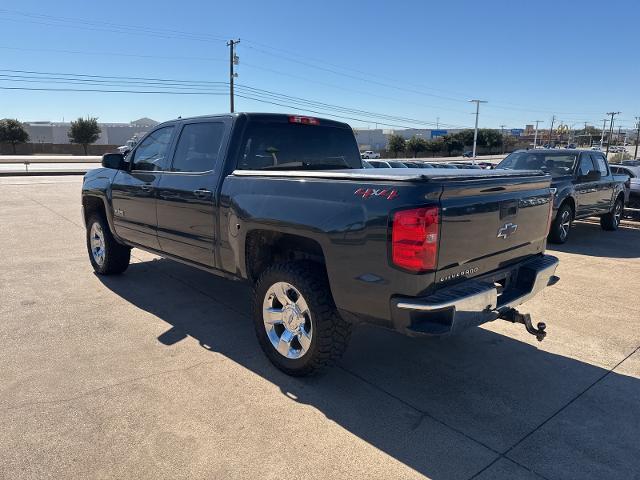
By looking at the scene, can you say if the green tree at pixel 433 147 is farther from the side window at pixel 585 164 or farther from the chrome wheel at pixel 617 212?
the side window at pixel 585 164

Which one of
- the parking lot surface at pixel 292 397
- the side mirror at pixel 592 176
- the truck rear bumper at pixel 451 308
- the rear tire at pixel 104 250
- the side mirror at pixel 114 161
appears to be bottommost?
the parking lot surface at pixel 292 397

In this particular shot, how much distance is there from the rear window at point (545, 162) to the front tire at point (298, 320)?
24.9ft

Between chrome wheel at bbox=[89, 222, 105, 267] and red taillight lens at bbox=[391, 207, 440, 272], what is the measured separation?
4662 mm

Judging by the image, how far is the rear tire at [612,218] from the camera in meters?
11.0

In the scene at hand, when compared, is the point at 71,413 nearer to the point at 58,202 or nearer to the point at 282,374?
the point at 282,374

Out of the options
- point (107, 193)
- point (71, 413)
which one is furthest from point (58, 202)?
point (71, 413)

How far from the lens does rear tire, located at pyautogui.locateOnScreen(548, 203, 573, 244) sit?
887cm

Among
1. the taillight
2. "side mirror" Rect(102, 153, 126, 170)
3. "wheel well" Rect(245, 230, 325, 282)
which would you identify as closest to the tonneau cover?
"wheel well" Rect(245, 230, 325, 282)

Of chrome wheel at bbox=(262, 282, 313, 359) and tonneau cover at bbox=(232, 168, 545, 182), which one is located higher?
tonneau cover at bbox=(232, 168, 545, 182)

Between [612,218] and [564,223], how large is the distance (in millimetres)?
2838

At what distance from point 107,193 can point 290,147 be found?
268 centimetres

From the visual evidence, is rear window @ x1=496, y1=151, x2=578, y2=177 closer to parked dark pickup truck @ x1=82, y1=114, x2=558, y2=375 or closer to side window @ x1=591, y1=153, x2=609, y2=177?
side window @ x1=591, y1=153, x2=609, y2=177

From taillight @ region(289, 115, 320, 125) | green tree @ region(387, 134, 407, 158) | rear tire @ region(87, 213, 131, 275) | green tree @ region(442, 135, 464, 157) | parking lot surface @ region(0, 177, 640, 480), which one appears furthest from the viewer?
green tree @ region(442, 135, 464, 157)

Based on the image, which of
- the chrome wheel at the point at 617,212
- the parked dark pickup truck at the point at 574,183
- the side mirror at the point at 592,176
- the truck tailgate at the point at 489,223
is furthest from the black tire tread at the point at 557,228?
the truck tailgate at the point at 489,223
